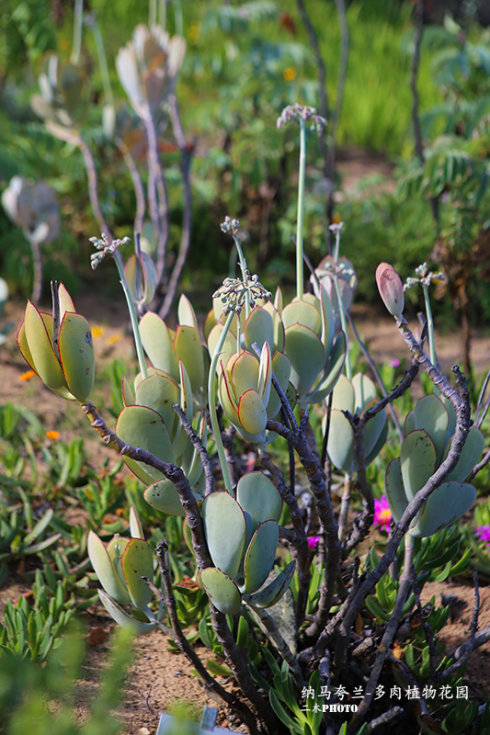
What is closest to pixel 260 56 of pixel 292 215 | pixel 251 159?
pixel 251 159

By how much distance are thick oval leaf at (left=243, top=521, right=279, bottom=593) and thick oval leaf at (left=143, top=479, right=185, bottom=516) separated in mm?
163

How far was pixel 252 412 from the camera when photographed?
1078 mm

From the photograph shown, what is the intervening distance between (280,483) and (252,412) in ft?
1.00

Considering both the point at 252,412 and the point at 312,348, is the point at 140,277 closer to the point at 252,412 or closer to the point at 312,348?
the point at 312,348

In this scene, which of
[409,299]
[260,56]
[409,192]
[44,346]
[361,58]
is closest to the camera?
[44,346]

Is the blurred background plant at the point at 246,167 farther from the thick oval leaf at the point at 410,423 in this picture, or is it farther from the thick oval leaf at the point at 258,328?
the thick oval leaf at the point at 258,328

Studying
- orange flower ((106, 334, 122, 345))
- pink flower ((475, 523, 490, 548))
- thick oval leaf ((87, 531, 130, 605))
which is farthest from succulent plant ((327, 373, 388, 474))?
orange flower ((106, 334, 122, 345))

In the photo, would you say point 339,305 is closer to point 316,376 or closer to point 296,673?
point 316,376

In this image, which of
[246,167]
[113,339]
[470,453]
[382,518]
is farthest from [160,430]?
[246,167]

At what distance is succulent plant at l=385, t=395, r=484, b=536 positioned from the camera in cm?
126

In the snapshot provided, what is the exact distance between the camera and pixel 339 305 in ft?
4.87

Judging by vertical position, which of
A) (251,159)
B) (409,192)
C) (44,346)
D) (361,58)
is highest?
(361,58)

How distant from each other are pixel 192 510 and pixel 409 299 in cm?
280

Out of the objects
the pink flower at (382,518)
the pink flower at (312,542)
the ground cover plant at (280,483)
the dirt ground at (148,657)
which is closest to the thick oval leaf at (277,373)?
the ground cover plant at (280,483)
